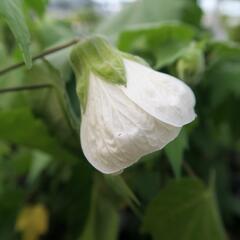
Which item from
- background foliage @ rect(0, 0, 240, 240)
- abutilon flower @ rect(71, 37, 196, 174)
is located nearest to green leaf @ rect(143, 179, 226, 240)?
background foliage @ rect(0, 0, 240, 240)

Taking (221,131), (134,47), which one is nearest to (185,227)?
(134,47)

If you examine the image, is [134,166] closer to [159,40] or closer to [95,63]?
[159,40]

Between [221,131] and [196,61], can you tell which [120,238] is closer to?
[221,131]

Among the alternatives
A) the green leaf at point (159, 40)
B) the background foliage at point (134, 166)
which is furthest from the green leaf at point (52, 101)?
the green leaf at point (159, 40)

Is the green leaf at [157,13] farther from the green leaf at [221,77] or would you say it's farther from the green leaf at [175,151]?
the green leaf at [175,151]

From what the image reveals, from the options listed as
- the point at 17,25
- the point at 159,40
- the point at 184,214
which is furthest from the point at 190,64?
the point at 17,25

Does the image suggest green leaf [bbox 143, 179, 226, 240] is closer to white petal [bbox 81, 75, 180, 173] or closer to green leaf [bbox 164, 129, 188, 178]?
green leaf [bbox 164, 129, 188, 178]
